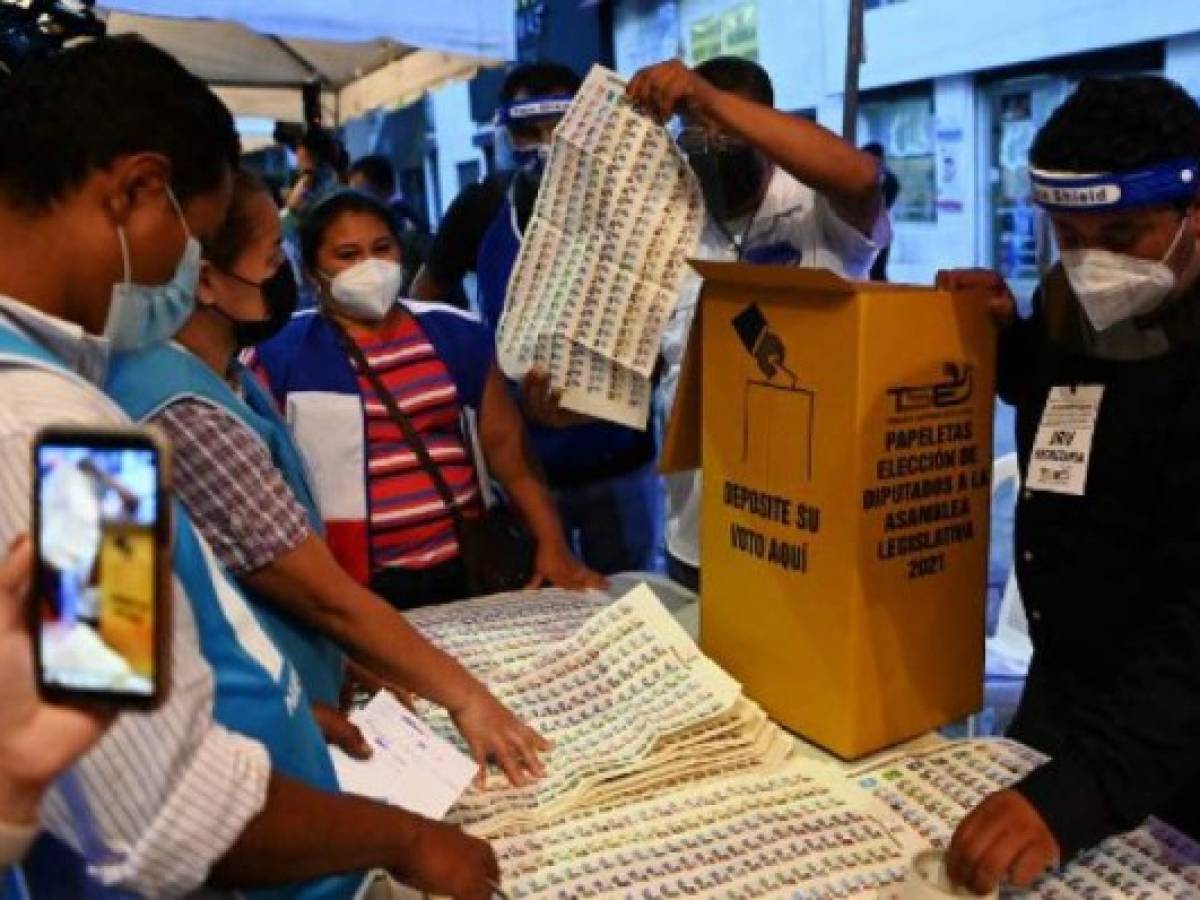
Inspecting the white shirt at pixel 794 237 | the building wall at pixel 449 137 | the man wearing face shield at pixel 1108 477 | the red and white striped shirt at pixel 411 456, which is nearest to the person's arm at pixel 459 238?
the red and white striped shirt at pixel 411 456

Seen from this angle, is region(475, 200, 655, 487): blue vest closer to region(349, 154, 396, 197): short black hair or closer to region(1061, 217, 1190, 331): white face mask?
region(1061, 217, 1190, 331): white face mask

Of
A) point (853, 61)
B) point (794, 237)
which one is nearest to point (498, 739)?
point (794, 237)

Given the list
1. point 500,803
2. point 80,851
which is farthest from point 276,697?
point 500,803

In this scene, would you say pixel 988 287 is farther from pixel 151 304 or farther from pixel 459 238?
pixel 459 238

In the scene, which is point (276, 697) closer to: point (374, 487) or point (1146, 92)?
point (374, 487)

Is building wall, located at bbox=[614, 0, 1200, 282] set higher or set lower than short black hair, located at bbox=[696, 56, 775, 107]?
higher

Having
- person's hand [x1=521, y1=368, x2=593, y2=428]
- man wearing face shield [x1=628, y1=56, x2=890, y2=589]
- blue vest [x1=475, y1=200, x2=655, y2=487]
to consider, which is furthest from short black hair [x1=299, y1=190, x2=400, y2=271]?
man wearing face shield [x1=628, y1=56, x2=890, y2=589]

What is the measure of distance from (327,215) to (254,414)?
0.85 meters

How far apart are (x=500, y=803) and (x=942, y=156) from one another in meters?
6.71

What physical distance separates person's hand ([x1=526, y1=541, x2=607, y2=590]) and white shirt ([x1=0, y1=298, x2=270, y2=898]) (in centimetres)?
110

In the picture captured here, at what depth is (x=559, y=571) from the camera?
1805mm

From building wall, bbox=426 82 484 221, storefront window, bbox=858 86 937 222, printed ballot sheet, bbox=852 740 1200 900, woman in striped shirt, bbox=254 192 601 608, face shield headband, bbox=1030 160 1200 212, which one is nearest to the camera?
printed ballot sheet, bbox=852 740 1200 900

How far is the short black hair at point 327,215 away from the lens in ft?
6.14

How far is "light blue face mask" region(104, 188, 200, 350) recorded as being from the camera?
82 centimetres
